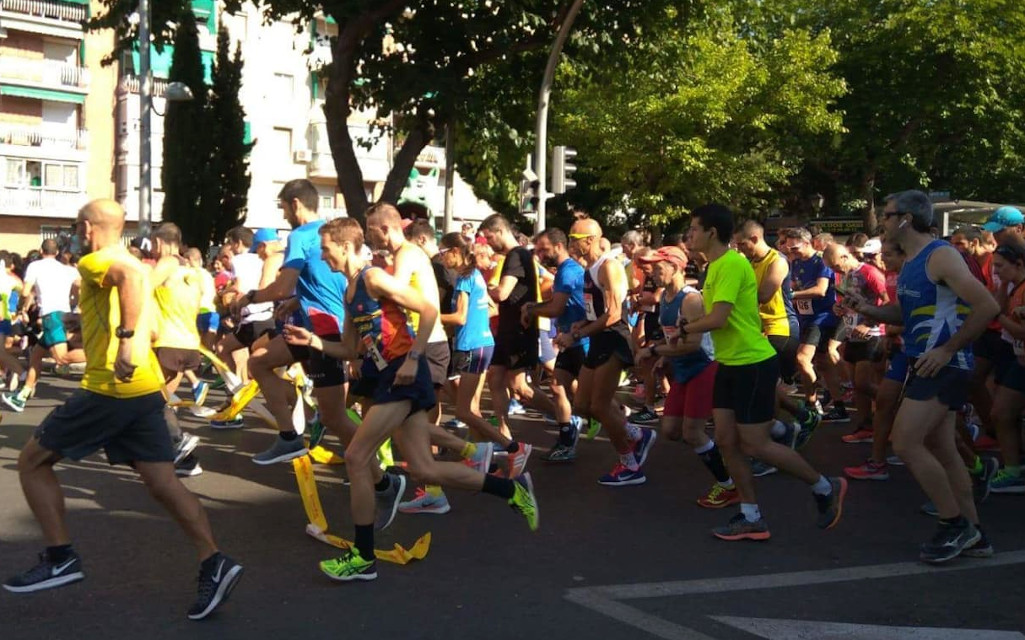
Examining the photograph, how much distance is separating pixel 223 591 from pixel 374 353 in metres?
1.48

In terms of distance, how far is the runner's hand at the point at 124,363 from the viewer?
5176 millimetres

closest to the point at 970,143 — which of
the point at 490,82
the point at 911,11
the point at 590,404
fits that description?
the point at 911,11

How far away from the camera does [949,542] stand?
19.7 ft

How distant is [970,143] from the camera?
36875mm

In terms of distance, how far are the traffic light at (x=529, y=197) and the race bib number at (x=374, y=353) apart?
12059 millimetres

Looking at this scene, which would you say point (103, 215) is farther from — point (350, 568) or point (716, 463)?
point (716, 463)

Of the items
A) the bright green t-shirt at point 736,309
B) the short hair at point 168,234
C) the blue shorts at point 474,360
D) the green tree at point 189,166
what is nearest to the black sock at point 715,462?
the bright green t-shirt at point 736,309

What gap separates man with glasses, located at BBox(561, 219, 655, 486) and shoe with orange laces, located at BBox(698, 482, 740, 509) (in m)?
0.85

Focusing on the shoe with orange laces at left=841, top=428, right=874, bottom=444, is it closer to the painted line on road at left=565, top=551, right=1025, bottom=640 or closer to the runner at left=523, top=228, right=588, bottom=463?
the runner at left=523, top=228, right=588, bottom=463

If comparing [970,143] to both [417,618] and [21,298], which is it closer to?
[21,298]

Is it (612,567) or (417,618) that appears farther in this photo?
(612,567)

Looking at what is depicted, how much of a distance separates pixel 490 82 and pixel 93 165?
91.6ft

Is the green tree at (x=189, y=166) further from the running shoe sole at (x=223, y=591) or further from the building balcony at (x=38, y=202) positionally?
the running shoe sole at (x=223, y=591)

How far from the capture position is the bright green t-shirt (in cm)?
655
